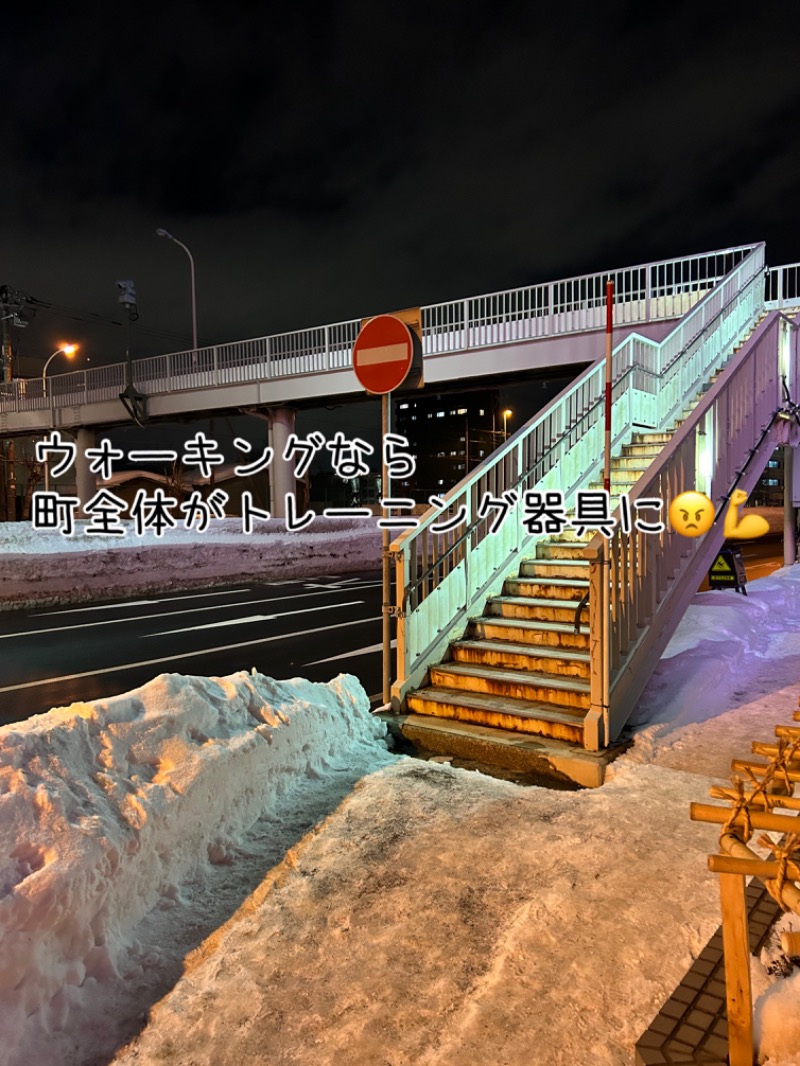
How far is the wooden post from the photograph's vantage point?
2.00 m

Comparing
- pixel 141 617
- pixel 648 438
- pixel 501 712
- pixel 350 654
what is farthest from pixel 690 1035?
pixel 141 617

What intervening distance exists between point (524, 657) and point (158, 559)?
1332 cm

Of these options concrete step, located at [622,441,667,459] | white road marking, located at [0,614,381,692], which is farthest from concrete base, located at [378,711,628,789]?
concrete step, located at [622,441,667,459]

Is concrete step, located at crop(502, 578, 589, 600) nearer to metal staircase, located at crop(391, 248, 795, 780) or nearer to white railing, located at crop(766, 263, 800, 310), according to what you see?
metal staircase, located at crop(391, 248, 795, 780)

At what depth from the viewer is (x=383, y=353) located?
5285 mm

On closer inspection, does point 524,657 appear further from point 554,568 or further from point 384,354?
point 384,354

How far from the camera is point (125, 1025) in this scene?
2543 millimetres

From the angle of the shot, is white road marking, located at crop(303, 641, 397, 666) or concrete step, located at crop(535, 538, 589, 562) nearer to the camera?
concrete step, located at crop(535, 538, 589, 562)

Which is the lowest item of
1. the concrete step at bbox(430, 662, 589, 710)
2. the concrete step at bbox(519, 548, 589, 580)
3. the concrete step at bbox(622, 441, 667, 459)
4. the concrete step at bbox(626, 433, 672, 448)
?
the concrete step at bbox(430, 662, 589, 710)

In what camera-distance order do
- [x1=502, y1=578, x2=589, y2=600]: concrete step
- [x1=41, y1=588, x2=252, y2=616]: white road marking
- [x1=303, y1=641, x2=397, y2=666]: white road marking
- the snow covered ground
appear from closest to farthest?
the snow covered ground → [x1=502, y1=578, x2=589, y2=600]: concrete step → [x1=303, y1=641, x2=397, y2=666]: white road marking → [x1=41, y1=588, x2=252, y2=616]: white road marking


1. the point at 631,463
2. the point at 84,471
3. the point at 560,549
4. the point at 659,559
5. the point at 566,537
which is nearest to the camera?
the point at 659,559

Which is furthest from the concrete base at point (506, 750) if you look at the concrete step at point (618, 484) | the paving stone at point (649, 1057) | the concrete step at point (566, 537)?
the concrete step at point (618, 484)

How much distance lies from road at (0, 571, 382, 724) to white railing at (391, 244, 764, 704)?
1156mm

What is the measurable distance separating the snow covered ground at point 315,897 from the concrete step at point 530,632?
115 cm
